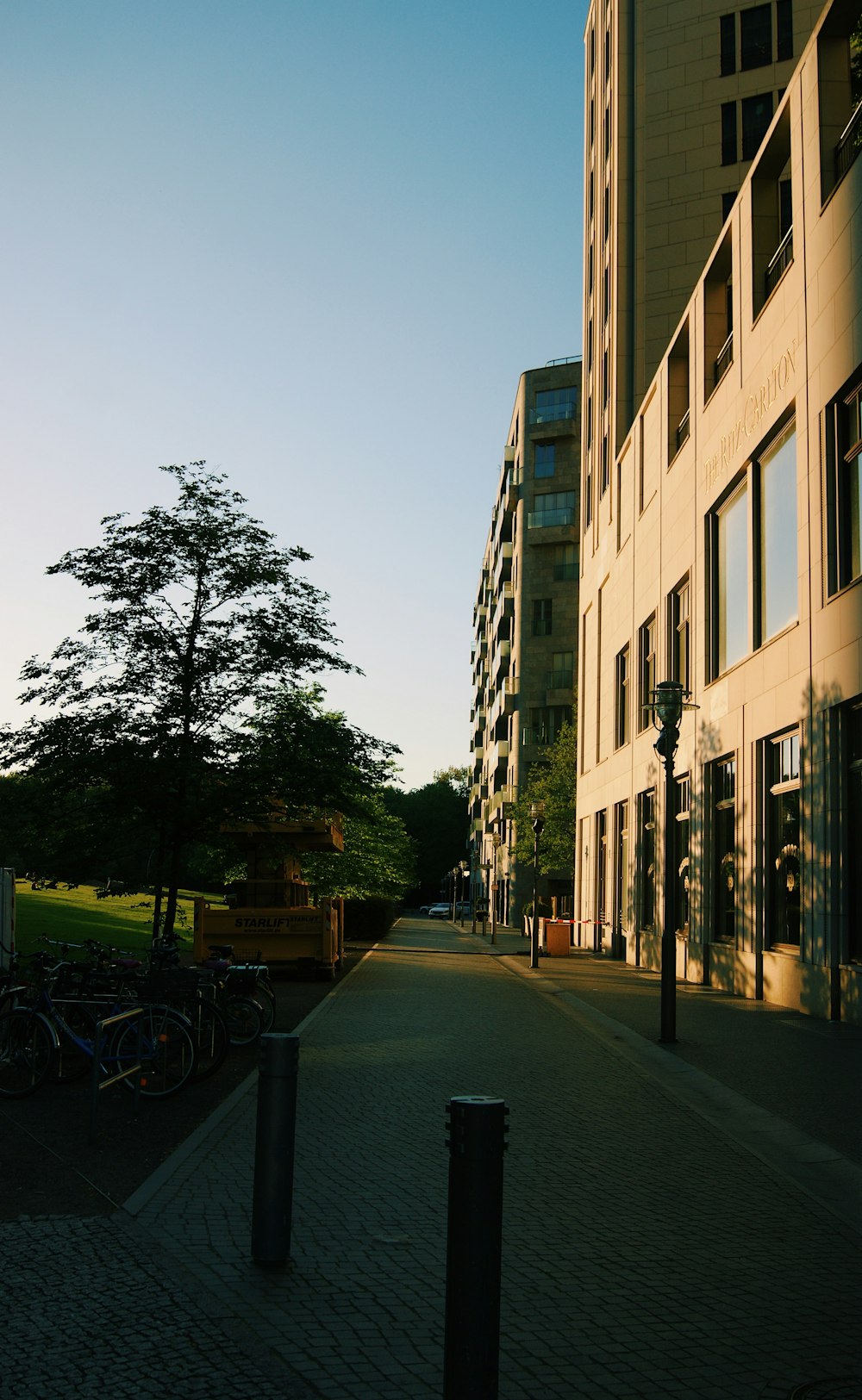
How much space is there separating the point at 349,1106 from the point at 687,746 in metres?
17.1

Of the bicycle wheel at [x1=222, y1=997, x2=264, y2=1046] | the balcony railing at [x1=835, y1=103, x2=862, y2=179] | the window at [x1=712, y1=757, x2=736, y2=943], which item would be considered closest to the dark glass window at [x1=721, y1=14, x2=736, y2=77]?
the balcony railing at [x1=835, y1=103, x2=862, y2=179]

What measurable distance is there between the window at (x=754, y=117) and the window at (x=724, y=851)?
20.9m

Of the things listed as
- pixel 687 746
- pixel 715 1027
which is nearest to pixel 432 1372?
pixel 715 1027

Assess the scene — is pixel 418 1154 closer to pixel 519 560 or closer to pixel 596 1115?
pixel 596 1115

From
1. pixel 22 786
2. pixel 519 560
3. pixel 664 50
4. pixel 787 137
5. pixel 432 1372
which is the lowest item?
pixel 432 1372

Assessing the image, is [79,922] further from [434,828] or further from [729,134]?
[434,828]

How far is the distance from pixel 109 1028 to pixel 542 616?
64.0m

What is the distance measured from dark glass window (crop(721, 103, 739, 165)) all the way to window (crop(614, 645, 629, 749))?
46.3 feet

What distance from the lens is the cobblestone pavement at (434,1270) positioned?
4582 millimetres

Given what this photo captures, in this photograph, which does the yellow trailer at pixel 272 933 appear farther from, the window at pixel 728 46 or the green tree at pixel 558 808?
the green tree at pixel 558 808

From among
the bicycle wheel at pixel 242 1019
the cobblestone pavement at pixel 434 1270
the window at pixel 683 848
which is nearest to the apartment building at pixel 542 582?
the window at pixel 683 848

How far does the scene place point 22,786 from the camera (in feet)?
65.2

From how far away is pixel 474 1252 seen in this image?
4113 mm

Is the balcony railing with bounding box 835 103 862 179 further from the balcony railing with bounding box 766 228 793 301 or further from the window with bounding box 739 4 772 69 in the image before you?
the window with bounding box 739 4 772 69
